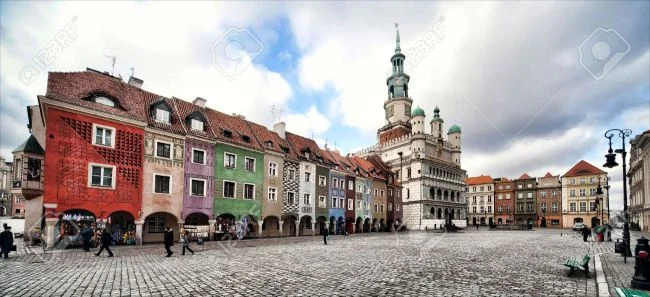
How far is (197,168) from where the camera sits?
29.6 metres

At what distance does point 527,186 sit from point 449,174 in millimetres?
32162

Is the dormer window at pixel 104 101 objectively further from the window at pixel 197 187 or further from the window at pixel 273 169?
the window at pixel 273 169

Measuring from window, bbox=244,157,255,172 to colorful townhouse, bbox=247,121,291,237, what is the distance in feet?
5.04

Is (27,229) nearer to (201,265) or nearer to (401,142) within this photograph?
(201,265)

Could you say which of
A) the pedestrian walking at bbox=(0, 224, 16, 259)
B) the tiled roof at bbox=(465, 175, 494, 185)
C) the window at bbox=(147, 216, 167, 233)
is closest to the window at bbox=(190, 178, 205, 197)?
the window at bbox=(147, 216, 167, 233)

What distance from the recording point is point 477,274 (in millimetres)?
13250

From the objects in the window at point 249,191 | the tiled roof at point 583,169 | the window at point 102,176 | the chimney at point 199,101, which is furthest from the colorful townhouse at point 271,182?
the tiled roof at point 583,169

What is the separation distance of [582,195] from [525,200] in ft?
44.0

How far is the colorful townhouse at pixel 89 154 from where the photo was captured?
21.8m

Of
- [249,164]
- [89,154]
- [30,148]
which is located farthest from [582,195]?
[30,148]

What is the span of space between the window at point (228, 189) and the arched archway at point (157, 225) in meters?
4.90

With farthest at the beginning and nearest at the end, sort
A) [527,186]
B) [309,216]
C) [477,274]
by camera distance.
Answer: [527,186], [309,216], [477,274]

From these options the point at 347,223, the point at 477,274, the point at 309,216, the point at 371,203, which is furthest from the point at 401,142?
the point at 477,274

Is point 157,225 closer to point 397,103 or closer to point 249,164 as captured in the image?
point 249,164
